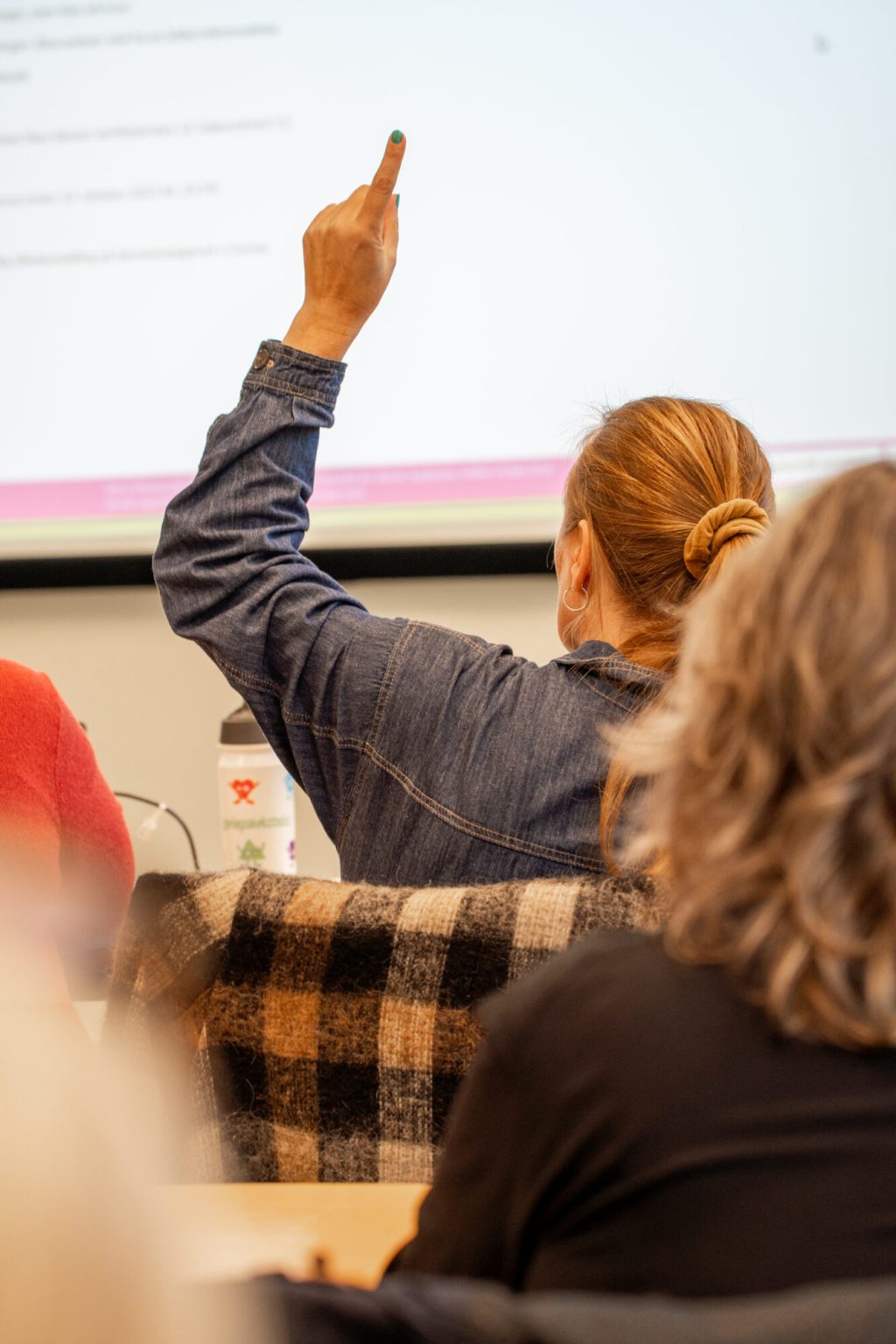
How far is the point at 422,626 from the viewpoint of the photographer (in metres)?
1.10

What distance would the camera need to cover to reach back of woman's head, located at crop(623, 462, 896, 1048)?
1.60 feet

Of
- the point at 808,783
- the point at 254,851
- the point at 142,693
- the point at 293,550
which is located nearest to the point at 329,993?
the point at 808,783

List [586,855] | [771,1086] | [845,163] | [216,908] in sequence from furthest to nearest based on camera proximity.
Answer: [845,163], [586,855], [216,908], [771,1086]

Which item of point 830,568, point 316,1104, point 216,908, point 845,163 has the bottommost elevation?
point 316,1104

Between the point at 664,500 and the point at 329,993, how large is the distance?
0.62 meters

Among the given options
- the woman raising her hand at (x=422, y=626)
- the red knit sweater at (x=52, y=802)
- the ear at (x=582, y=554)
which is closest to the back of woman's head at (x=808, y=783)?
the woman raising her hand at (x=422, y=626)

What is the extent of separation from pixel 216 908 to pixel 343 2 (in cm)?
180

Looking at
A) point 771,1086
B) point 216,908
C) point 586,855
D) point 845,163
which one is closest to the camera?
point 771,1086

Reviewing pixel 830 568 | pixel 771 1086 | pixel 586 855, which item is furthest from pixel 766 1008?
pixel 586 855

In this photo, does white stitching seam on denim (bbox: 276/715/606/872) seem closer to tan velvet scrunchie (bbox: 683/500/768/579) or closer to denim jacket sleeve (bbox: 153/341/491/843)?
denim jacket sleeve (bbox: 153/341/491/843)

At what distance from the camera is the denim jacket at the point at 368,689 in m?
1.03

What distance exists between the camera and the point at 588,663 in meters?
1.07

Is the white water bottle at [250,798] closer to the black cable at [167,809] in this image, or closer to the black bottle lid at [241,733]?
the black bottle lid at [241,733]

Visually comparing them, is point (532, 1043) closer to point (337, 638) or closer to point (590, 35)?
point (337, 638)
